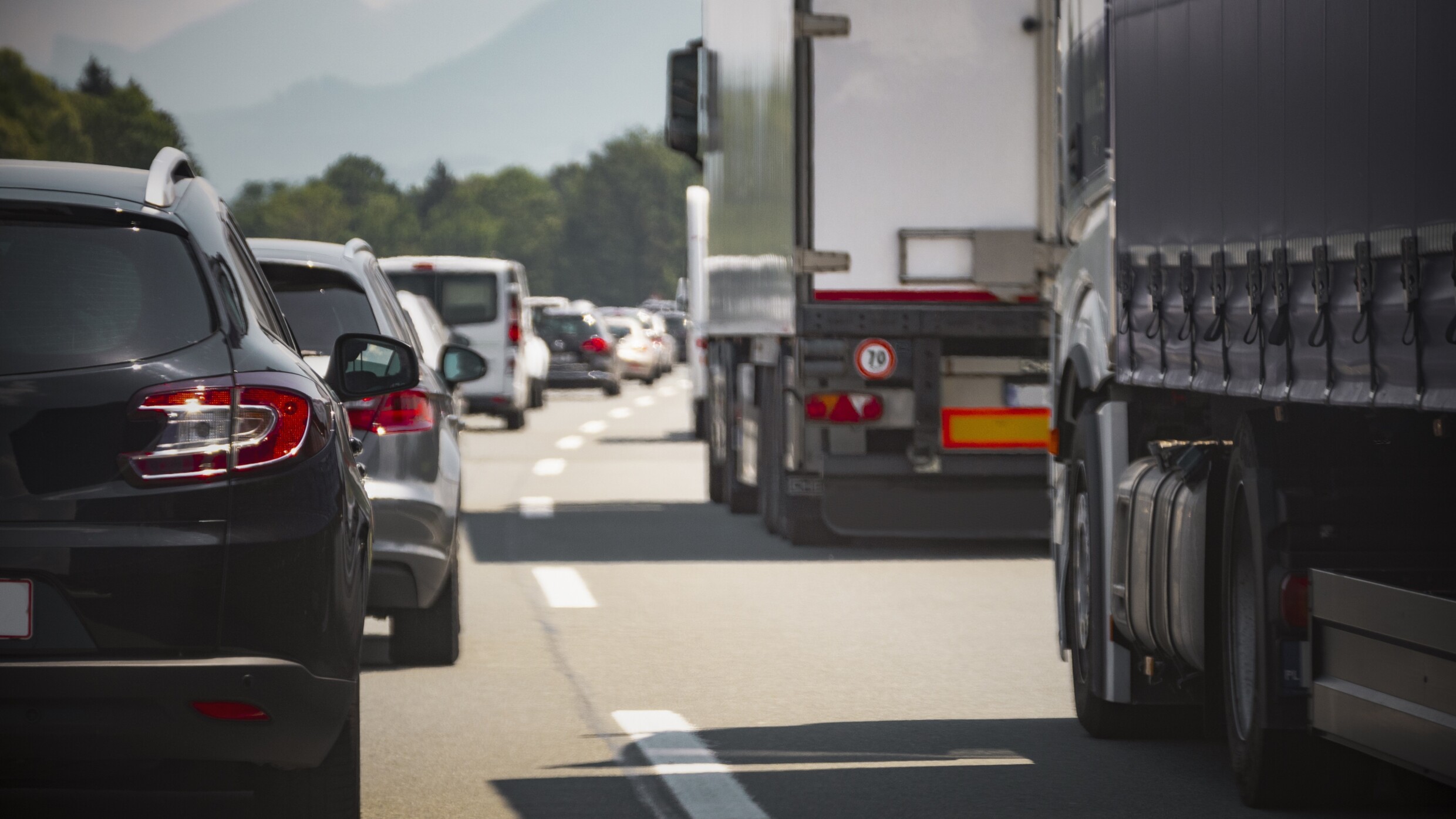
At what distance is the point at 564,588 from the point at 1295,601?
23.9 ft

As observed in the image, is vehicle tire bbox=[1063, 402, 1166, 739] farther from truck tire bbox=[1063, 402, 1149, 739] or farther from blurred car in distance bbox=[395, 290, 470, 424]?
blurred car in distance bbox=[395, 290, 470, 424]

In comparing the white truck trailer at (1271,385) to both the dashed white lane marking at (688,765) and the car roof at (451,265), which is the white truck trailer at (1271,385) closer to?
the dashed white lane marking at (688,765)

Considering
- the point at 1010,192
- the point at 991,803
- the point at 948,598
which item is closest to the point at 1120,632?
the point at 991,803

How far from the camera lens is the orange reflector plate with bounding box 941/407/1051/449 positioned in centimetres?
1416

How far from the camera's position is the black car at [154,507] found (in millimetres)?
4648

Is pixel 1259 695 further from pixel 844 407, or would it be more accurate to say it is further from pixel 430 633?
pixel 844 407

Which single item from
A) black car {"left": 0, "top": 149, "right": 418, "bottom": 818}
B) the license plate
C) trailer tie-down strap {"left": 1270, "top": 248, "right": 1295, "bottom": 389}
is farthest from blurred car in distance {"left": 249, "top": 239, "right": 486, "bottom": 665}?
the license plate

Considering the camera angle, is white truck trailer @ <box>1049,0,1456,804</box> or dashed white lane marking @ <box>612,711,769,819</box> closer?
white truck trailer @ <box>1049,0,1456,804</box>

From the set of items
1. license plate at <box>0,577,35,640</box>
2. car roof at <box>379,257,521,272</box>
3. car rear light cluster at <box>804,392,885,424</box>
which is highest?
car roof at <box>379,257,521,272</box>

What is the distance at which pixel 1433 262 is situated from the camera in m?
4.86

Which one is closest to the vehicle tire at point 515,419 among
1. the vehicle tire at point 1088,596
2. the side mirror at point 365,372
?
the vehicle tire at point 1088,596

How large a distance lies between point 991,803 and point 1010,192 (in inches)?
296

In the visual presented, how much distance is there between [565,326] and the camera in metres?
44.2

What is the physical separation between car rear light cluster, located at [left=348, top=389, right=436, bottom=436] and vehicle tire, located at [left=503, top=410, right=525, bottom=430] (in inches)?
878
